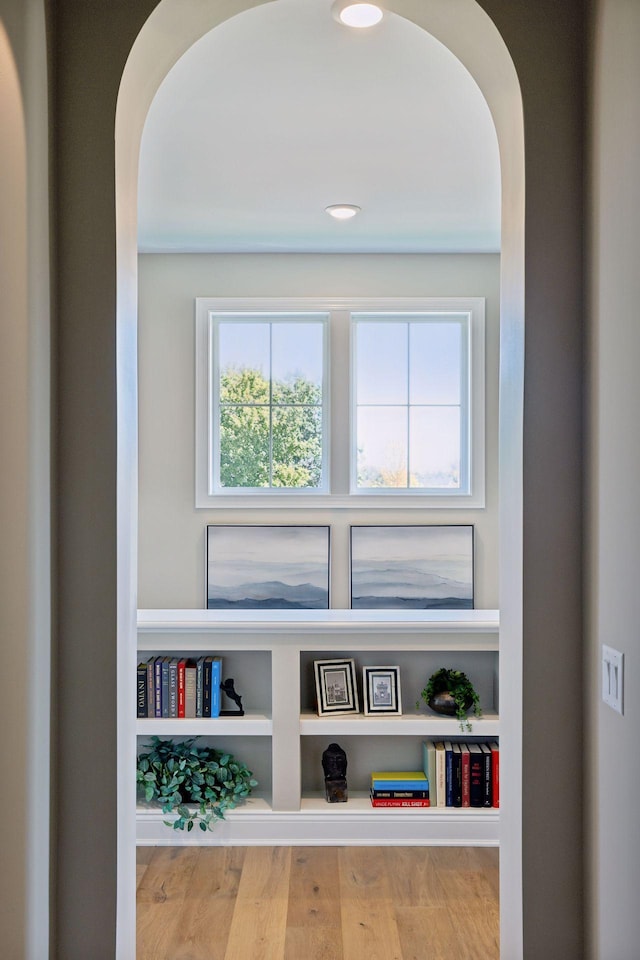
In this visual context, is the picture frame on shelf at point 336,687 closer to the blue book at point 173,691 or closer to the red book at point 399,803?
the red book at point 399,803

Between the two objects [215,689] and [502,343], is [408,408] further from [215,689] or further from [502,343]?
[502,343]

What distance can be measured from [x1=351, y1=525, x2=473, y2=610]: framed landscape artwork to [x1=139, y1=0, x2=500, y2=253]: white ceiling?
164cm

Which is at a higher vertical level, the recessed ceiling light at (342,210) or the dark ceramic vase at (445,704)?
the recessed ceiling light at (342,210)

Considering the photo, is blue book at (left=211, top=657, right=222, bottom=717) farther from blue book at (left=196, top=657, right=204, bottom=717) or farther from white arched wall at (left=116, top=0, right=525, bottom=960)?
white arched wall at (left=116, top=0, right=525, bottom=960)

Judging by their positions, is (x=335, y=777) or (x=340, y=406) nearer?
(x=335, y=777)

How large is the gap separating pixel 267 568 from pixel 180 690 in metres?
1.51

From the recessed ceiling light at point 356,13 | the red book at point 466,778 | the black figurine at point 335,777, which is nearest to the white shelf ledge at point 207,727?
the black figurine at point 335,777

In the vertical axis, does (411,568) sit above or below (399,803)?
above

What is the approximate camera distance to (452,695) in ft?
11.0

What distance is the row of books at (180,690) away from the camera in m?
3.36

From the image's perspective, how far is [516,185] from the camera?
5.58 ft
